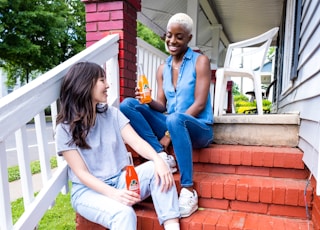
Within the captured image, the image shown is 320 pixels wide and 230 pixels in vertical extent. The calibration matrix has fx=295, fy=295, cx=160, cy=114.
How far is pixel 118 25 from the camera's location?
8.43 ft

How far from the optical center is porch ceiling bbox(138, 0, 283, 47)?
6180 mm

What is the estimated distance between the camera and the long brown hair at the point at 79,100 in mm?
1705

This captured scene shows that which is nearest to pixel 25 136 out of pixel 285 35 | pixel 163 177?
pixel 163 177

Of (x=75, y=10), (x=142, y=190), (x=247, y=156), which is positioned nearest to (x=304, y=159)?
(x=247, y=156)

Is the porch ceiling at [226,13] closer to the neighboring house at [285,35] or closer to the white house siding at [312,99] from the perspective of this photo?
the neighboring house at [285,35]

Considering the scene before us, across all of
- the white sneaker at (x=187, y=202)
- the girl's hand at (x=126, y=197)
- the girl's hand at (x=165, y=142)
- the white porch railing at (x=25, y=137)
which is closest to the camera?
the white porch railing at (x=25, y=137)

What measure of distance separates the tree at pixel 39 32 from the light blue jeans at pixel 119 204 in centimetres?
1229

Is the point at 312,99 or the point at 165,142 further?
the point at 165,142

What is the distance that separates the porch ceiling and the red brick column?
10.9 feet

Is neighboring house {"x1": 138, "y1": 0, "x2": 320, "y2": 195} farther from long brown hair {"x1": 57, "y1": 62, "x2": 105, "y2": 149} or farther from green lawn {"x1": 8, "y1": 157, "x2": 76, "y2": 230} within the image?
green lawn {"x1": 8, "y1": 157, "x2": 76, "y2": 230}

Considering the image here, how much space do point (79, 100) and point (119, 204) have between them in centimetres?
65

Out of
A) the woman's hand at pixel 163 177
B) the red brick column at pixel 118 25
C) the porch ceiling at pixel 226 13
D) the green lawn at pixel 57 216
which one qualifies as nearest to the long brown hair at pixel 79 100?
the woman's hand at pixel 163 177

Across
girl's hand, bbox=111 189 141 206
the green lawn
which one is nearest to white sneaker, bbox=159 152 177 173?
girl's hand, bbox=111 189 141 206

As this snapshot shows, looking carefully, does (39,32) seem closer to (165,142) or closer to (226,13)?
(226,13)
